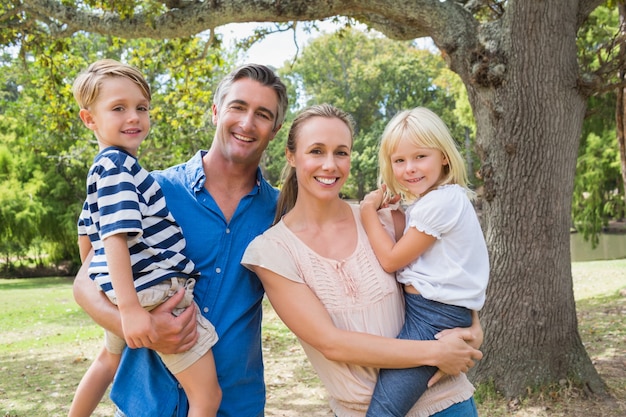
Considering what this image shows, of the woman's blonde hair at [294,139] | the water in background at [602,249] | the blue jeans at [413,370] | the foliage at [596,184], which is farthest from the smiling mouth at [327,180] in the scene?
the water in background at [602,249]

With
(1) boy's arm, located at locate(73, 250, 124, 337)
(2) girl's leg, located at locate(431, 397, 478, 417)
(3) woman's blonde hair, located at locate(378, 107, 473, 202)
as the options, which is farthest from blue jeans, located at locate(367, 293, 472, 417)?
(1) boy's arm, located at locate(73, 250, 124, 337)

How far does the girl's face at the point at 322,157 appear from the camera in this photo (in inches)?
91.4

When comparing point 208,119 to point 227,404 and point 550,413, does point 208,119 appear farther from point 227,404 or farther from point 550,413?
point 227,404

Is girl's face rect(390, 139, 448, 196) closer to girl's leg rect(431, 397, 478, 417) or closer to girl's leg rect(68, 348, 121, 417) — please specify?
girl's leg rect(431, 397, 478, 417)

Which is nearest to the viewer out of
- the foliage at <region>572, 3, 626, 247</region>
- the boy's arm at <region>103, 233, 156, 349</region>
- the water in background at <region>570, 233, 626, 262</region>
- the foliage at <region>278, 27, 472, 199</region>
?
the boy's arm at <region>103, 233, 156, 349</region>

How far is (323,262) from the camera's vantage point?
2.30m

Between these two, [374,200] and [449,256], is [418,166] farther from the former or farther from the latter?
[449,256]

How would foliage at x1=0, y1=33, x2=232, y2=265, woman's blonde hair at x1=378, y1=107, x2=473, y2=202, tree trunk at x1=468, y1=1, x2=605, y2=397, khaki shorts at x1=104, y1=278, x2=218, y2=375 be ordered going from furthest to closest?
foliage at x1=0, y1=33, x2=232, y2=265 < tree trunk at x1=468, y1=1, x2=605, y2=397 < woman's blonde hair at x1=378, y1=107, x2=473, y2=202 < khaki shorts at x1=104, y1=278, x2=218, y2=375

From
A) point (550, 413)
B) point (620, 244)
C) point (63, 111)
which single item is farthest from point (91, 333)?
point (620, 244)

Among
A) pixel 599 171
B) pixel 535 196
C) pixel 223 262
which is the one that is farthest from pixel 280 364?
pixel 599 171

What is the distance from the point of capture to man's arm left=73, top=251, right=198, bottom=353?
2.15 metres

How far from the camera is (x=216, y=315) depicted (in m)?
2.37

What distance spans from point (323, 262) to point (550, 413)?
3.58 metres

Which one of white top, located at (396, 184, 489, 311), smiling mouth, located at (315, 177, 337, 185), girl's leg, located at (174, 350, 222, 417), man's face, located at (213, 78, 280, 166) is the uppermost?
man's face, located at (213, 78, 280, 166)
